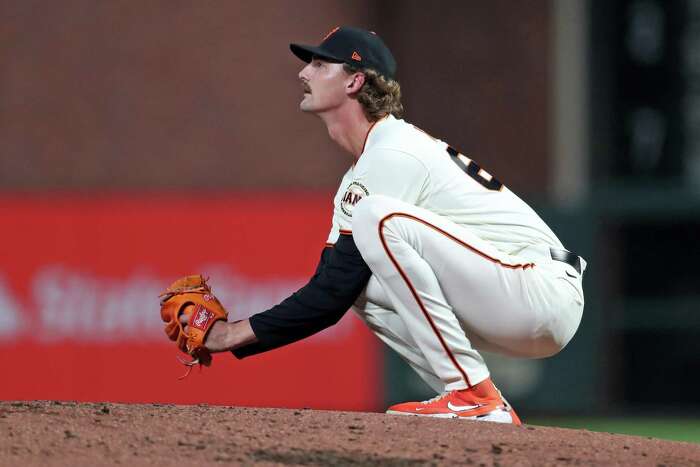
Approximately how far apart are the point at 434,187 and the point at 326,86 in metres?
0.49

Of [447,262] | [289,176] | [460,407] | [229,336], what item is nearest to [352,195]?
[447,262]

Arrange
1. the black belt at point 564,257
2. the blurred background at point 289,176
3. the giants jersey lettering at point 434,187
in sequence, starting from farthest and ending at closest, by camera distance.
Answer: the blurred background at point 289,176 < the black belt at point 564,257 < the giants jersey lettering at point 434,187

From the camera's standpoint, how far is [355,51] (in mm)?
4738

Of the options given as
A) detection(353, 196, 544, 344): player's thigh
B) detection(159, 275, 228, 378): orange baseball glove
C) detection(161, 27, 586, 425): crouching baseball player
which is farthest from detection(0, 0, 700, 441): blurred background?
detection(353, 196, 544, 344): player's thigh

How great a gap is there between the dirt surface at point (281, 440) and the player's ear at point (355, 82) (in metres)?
1.04

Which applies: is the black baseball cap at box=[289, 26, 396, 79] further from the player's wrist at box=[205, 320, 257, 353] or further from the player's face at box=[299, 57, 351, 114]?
the player's wrist at box=[205, 320, 257, 353]

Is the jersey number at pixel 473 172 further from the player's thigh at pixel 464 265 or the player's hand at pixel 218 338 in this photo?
the player's hand at pixel 218 338

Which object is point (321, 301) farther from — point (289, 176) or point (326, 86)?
point (289, 176)

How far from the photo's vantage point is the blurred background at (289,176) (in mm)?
9039

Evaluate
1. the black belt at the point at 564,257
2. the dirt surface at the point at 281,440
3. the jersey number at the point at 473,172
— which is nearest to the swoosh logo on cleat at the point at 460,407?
the dirt surface at the point at 281,440

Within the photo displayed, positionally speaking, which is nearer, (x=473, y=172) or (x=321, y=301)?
(x=321, y=301)

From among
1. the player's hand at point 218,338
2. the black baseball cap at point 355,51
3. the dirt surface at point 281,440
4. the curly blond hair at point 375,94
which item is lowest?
the dirt surface at point 281,440

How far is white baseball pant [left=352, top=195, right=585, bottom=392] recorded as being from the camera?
445 cm

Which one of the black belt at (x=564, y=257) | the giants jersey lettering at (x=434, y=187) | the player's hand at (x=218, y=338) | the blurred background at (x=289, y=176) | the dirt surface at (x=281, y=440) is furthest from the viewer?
the blurred background at (x=289, y=176)
